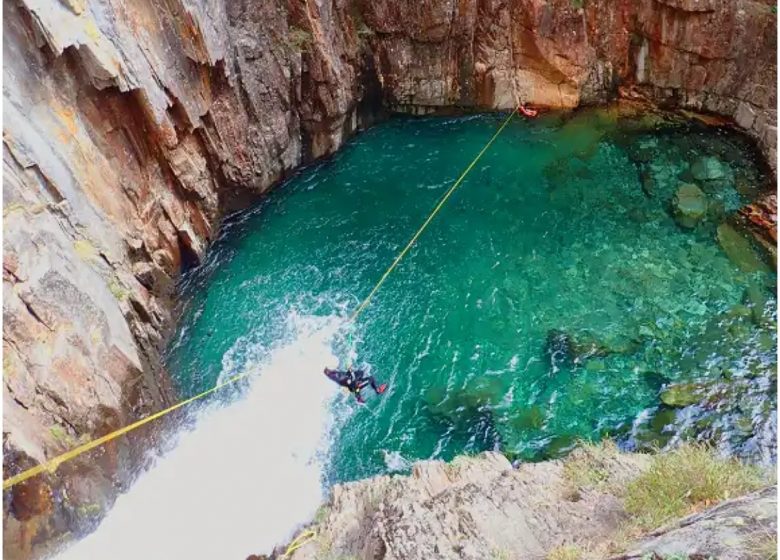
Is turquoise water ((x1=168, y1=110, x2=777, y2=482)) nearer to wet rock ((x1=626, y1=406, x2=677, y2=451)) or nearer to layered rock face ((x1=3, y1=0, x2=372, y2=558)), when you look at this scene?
wet rock ((x1=626, y1=406, x2=677, y2=451))

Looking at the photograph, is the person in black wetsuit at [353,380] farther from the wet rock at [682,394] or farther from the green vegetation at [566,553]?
the wet rock at [682,394]

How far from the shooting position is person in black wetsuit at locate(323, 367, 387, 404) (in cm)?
1152

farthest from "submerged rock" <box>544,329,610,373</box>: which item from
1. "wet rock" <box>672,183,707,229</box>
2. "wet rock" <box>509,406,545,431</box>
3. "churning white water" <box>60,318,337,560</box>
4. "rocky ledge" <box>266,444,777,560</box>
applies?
"wet rock" <box>672,183,707,229</box>

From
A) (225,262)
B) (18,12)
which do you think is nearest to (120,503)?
(225,262)

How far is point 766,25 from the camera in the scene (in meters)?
16.9

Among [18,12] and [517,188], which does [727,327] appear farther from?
[18,12]

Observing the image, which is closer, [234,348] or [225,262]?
[234,348]

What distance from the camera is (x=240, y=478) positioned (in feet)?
36.8

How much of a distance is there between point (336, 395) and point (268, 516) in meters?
2.84

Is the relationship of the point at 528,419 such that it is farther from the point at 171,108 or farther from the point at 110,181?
the point at 171,108

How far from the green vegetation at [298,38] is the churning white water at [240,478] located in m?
8.56

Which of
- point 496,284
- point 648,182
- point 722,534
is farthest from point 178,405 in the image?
point 648,182

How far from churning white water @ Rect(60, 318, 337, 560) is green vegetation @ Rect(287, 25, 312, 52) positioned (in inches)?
337

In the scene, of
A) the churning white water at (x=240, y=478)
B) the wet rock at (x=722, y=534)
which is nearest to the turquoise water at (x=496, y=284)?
the churning white water at (x=240, y=478)
